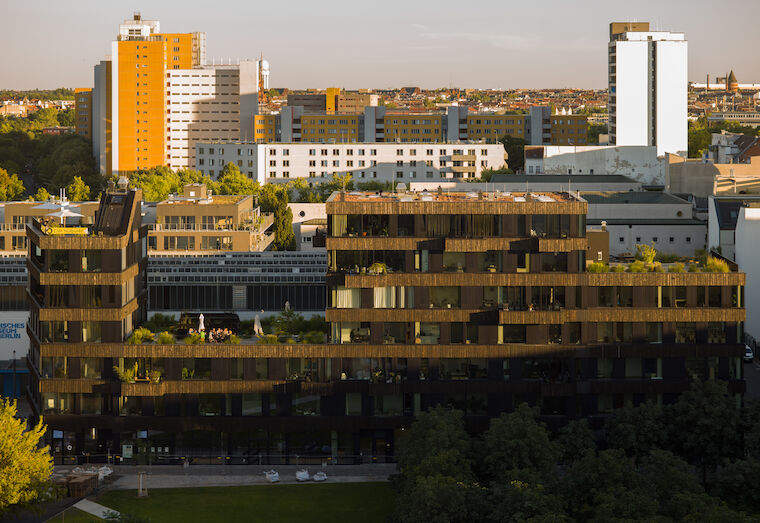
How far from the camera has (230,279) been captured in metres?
106

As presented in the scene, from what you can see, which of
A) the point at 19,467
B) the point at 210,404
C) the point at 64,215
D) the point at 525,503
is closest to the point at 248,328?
the point at 210,404

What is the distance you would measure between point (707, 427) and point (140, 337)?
36537mm

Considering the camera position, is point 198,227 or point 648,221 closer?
point 198,227

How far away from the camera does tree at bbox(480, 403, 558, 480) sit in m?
75.9

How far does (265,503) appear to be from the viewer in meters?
80.4

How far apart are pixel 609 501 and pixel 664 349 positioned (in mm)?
25117

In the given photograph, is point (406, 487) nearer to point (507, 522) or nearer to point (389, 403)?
point (507, 522)

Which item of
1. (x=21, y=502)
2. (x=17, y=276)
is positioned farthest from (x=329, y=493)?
(x=17, y=276)

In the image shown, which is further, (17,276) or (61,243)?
(17,276)

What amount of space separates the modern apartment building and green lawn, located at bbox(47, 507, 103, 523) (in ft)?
198

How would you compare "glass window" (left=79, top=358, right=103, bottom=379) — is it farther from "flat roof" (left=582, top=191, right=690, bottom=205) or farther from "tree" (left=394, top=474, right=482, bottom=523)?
"flat roof" (left=582, top=191, right=690, bottom=205)

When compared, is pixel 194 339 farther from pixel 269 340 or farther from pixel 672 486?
pixel 672 486

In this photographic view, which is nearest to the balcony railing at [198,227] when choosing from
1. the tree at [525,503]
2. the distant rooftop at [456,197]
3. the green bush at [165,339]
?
the distant rooftop at [456,197]

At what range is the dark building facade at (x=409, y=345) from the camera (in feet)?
290
